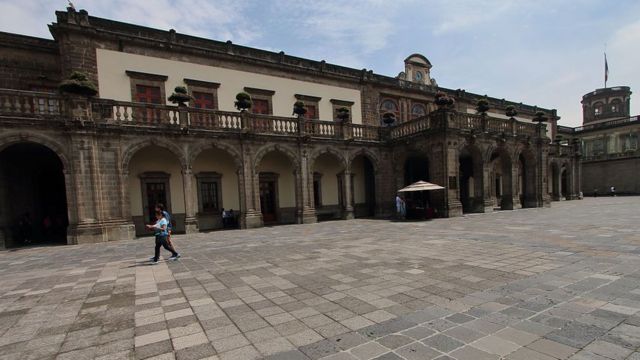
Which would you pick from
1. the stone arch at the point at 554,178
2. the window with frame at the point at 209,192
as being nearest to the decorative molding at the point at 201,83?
the window with frame at the point at 209,192

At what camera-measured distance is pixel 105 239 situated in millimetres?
13547

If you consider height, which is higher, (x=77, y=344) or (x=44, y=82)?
(x=44, y=82)

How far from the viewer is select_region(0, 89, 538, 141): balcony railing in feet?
41.7

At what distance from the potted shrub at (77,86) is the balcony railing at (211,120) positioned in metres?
0.34

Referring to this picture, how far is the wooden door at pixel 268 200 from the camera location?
19.9 m

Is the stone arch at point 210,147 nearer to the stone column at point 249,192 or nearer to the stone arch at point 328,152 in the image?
the stone column at point 249,192

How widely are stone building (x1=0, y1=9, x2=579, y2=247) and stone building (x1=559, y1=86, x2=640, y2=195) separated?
3051 centimetres

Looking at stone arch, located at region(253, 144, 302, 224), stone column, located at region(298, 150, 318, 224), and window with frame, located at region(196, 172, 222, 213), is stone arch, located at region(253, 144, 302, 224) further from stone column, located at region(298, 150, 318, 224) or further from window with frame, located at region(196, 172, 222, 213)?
window with frame, located at region(196, 172, 222, 213)

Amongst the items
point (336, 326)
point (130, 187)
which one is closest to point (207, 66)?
point (130, 187)

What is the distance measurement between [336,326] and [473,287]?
9.14 feet

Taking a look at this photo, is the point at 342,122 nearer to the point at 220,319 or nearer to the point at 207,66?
the point at 207,66

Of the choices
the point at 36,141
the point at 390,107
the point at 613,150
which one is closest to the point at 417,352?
the point at 36,141

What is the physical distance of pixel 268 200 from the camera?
794 inches

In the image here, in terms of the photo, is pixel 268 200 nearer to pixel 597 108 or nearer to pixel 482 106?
pixel 482 106
